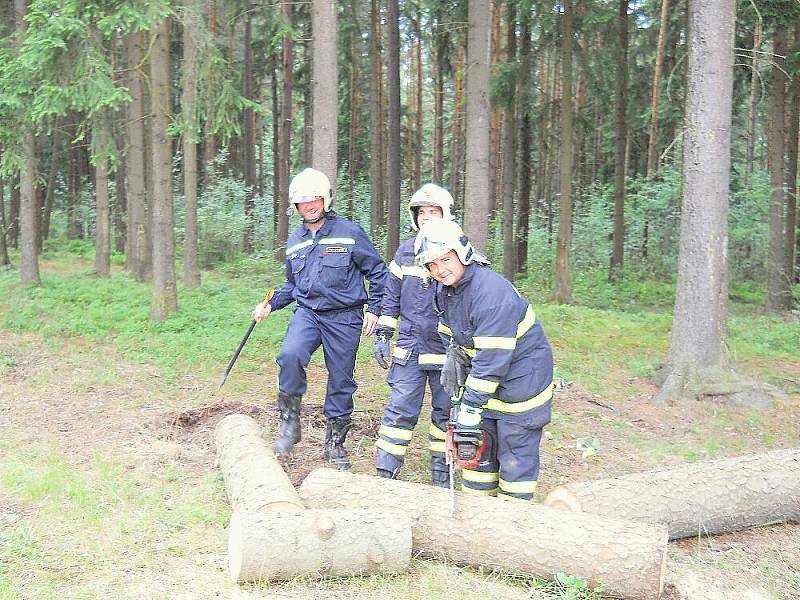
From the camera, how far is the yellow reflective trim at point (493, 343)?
4.36m

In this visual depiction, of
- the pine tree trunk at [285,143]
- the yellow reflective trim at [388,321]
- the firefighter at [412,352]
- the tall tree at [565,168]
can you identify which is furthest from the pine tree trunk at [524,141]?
the yellow reflective trim at [388,321]

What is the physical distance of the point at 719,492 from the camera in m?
5.08

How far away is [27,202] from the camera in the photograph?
46.0 feet

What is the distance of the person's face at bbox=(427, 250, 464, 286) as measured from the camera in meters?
4.44

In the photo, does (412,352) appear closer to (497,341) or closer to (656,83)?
(497,341)

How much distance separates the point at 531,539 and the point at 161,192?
915 centimetres

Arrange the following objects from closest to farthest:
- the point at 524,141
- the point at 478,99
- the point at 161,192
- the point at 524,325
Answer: the point at 524,325 < the point at 478,99 < the point at 161,192 < the point at 524,141

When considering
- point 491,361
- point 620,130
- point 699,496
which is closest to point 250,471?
point 491,361

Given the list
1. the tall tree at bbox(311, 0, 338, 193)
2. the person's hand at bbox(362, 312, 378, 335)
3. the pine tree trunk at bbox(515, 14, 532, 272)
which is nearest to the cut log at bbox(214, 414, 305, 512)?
the person's hand at bbox(362, 312, 378, 335)

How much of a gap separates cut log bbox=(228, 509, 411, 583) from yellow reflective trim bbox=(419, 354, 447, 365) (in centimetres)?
145

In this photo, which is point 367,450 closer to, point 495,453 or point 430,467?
point 430,467

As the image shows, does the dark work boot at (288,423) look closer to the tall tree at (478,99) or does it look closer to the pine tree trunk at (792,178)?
the tall tree at (478,99)

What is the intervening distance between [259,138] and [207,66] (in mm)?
21718

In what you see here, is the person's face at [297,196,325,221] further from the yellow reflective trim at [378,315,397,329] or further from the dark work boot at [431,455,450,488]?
the dark work boot at [431,455,450,488]
